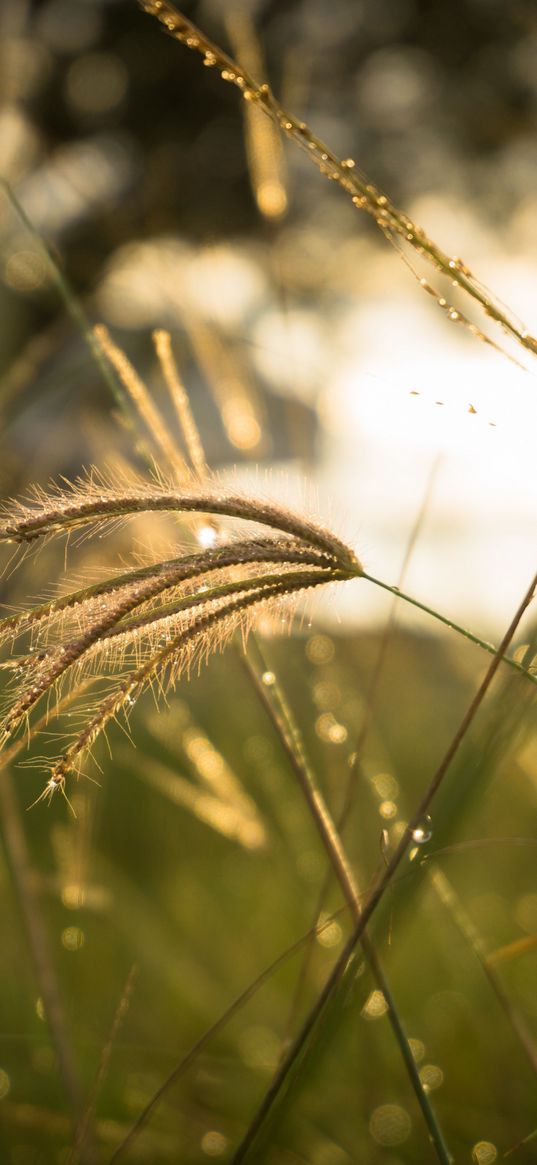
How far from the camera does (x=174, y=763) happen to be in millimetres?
3980

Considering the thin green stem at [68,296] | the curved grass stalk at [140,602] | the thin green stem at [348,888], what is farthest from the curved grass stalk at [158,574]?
the thin green stem at [68,296]

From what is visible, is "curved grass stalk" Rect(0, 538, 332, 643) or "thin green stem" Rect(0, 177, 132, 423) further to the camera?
"thin green stem" Rect(0, 177, 132, 423)

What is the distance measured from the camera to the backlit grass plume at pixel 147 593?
750mm

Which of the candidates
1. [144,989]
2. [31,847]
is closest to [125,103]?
[31,847]

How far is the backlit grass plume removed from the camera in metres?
0.75

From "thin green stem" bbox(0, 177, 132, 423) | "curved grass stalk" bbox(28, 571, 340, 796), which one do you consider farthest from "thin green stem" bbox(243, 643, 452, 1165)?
"thin green stem" bbox(0, 177, 132, 423)

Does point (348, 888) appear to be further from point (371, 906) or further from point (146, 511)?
point (146, 511)

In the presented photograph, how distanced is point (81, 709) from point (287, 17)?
3.84 m

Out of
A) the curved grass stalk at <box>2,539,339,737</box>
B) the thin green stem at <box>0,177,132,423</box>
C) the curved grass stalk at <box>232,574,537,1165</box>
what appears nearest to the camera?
the curved grass stalk at <box>2,539,339,737</box>

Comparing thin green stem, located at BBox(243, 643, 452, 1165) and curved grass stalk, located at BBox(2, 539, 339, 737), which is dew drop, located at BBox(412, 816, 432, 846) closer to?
thin green stem, located at BBox(243, 643, 452, 1165)

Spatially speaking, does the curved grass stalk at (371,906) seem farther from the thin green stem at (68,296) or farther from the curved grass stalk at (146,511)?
the thin green stem at (68,296)

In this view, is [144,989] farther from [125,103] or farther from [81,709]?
[125,103]

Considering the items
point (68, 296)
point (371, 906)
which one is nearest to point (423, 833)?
point (371, 906)

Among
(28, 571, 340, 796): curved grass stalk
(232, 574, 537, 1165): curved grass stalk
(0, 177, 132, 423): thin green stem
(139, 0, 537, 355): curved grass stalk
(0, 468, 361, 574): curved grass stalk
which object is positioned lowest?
(232, 574, 537, 1165): curved grass stalk
